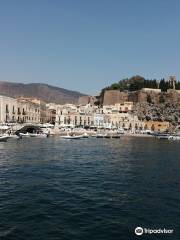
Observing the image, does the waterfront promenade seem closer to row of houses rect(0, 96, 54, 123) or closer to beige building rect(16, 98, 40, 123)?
row of houses rect(0, 96, 54, 123)

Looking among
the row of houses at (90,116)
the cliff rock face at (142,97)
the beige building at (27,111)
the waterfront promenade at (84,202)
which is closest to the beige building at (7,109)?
the beige building at (27,111)

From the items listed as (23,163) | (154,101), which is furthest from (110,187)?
(154,101)

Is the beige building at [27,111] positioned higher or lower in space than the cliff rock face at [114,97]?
lower

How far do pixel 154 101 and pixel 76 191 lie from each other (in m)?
156

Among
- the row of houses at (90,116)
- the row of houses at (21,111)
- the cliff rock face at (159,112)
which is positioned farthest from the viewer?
the cliff rock face at (159,112)

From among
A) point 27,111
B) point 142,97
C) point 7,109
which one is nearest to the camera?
point 7,109

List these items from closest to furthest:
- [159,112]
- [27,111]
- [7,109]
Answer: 1. [7,109]
2. [27,111]
3. [159,112]

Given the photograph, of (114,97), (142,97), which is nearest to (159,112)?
(142,97)

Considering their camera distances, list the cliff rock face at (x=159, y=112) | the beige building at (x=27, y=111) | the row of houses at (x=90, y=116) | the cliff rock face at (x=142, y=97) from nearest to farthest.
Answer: the beige building at (x=27, y=111) → the row of houses at (x=90, y=116) → the cliff rock face at (x=159, y=112) → the cliff rock face at (x=142, y=97)

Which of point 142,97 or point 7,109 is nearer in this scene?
point 7,109

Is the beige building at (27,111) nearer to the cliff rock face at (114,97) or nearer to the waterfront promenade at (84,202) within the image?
the cliff rock face at (114,97)

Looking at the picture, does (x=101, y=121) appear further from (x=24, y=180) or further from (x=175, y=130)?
(x=24, y=180)

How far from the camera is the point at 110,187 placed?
28766 mm

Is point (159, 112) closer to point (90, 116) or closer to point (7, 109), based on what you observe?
point (90, 116)
